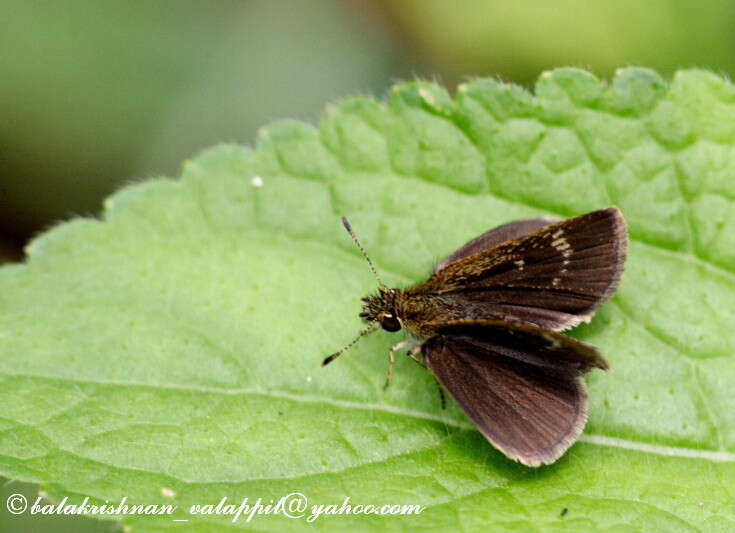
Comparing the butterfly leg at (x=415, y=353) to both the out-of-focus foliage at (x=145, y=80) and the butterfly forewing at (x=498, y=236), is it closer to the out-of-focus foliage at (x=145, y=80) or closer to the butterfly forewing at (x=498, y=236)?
the butterfly forewing at (x=498, y=236)

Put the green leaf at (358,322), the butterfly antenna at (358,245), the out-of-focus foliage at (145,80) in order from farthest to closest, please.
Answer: the out-of-focus foliage at (145,80)
the butterfly antenna at (358,245)
the green leaf at (358,322)

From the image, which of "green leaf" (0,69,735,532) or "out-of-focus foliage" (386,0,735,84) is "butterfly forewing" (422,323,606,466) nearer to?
"green leaf" (0,69,735,532)

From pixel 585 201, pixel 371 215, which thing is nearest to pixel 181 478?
pixel 371 215

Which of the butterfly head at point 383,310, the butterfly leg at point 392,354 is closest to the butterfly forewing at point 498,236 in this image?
the butterfly head at point 383,310

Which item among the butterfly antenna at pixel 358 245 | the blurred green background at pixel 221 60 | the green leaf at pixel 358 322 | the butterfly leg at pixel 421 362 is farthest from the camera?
the blurred green background at pixel 221 60

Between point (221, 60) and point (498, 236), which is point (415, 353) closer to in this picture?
point (498, 236)

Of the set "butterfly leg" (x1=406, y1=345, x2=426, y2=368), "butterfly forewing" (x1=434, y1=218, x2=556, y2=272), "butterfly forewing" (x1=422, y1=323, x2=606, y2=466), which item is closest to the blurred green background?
"butterfly forewing" (x1=434, y1=218, x2=556, y2=272)
